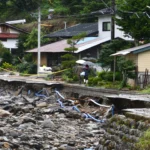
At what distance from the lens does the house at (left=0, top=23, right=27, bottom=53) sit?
202 feet

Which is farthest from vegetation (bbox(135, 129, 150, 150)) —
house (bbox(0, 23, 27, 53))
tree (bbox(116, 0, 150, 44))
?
house (bbox(0, 23, 27, 53))

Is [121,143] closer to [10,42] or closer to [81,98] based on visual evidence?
[81,98]

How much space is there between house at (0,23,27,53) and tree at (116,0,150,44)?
28.4m

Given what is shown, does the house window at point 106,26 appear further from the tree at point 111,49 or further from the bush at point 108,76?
the bush at point 108,76

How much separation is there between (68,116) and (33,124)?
3.59 metres

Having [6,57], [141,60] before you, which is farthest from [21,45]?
[141,60]

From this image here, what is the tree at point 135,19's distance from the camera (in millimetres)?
32656

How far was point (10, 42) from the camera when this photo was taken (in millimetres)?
61938

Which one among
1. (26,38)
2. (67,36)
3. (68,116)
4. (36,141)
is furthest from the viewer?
(26,38)

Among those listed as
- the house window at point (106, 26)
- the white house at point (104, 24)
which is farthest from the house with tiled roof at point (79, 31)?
the house window at point (106, 26)

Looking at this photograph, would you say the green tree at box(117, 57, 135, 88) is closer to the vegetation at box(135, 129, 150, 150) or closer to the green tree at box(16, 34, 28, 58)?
the vegetation at box(135, 129, 150, 150)

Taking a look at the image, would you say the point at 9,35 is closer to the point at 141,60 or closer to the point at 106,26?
the point at 106,26

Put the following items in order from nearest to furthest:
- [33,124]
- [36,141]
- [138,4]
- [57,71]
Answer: [36,141] < [33,124] < [138,4] < [57,71]

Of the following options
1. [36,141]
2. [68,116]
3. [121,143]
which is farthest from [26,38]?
[121,143]
